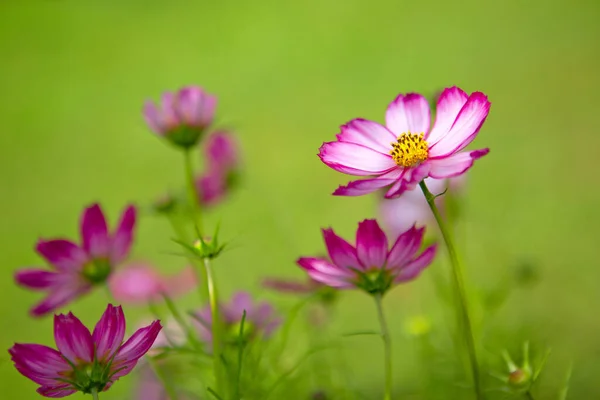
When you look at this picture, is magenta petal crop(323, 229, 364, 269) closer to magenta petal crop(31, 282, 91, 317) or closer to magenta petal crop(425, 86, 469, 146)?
magenta petal crop(425, 86, 469, 146)

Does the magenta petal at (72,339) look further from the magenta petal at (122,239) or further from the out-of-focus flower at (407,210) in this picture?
the out-of-focus flower at (407,210)

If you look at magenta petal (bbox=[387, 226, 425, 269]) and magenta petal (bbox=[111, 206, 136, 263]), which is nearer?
magenta petal (bbox=[387, 226, 425, 269])

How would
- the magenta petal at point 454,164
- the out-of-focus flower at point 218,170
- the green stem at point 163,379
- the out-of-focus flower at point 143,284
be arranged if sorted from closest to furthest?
the magenta petal at point 454,164
the green stem at point 163,379
the out-of-focus flower at point 218,170
the out-of-focus flower at point 143,284

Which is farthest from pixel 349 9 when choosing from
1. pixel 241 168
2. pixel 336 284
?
pixel 336 284

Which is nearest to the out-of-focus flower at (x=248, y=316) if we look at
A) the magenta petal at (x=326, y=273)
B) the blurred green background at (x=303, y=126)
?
the magenta petal at (x=326, y=273)

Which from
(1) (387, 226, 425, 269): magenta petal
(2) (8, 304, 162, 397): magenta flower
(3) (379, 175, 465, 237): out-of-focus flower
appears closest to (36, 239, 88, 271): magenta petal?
(2) (8, 304, 162, 397): magenta flower
